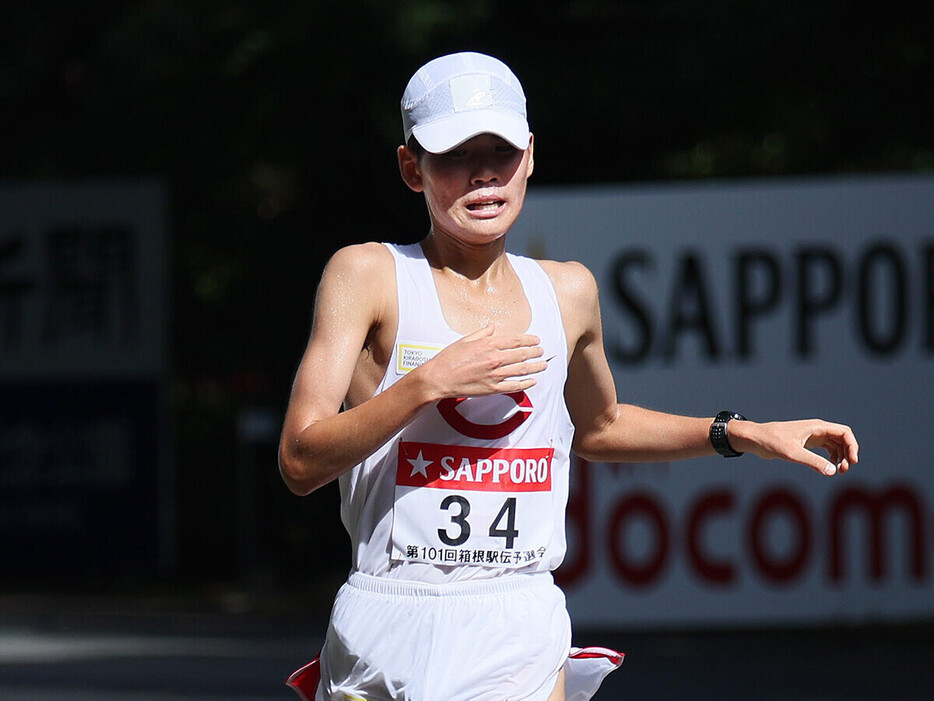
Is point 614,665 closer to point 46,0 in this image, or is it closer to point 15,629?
point 15,629

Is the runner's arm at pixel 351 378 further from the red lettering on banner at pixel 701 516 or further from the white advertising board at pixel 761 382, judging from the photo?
the red lettering on banner at pixel 701 516

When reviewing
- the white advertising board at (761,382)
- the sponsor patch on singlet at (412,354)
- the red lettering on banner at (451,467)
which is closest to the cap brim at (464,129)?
the sponsor patch on singlet at (412,354)

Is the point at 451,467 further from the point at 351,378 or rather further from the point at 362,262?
the point at 362,262

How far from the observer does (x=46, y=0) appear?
18.6 m

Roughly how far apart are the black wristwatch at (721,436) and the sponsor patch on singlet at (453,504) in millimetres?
449

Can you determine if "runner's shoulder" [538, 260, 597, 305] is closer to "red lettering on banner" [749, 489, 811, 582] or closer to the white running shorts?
the white running shorts

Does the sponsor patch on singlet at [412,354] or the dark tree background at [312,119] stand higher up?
the dark tree background at [312,119]

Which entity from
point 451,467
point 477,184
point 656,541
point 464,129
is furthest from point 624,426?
point 656,541

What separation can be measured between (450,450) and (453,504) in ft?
0.29

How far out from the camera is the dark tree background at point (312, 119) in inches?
632

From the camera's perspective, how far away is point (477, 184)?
3.07 meters

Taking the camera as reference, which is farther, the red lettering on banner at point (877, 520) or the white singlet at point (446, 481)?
the red lettering on banner at point (877, 520)

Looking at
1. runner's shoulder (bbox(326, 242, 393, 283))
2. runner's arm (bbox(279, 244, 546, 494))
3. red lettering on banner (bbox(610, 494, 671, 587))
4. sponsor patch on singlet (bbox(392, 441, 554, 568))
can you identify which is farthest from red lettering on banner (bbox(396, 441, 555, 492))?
red lettering on banner (bbox(610, 494, 671, 587))

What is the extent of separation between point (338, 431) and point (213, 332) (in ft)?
59.3
